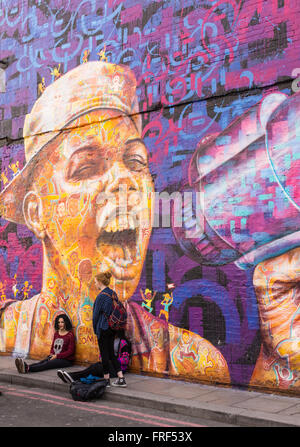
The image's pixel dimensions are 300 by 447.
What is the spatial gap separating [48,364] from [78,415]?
2.91m

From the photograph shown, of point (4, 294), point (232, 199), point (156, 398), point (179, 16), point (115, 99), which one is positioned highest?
point (179, 16)

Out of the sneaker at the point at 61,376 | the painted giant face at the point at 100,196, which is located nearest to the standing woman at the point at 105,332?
the sneaker at the point at 61,376

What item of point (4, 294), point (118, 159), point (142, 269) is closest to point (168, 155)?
point (118, 159)

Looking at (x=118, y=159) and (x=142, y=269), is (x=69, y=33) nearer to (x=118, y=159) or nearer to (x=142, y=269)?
(x=118, y=159)

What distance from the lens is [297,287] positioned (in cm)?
760

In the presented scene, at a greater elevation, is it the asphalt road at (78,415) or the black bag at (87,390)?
the black bag at (87,390)

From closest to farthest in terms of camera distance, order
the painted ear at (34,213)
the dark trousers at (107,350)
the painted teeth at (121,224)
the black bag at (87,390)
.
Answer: the black bag at (87,390) → the dark trousers at (107,350) → the painted teeth at (121,224) → the painted ear at (34,213)

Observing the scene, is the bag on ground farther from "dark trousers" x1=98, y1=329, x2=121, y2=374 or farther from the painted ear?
the painted ear

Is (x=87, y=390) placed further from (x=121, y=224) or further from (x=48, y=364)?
(x=121, y=224)

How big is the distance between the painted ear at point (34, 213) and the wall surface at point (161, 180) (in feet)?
0.11

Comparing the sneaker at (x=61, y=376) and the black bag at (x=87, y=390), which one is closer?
the black bag at (x=87, y=390)

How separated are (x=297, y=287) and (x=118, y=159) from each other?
13.2 ft

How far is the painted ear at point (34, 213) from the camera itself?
1137 cm

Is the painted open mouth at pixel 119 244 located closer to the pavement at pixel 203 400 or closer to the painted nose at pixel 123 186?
the painted nose at pixel 123 186
